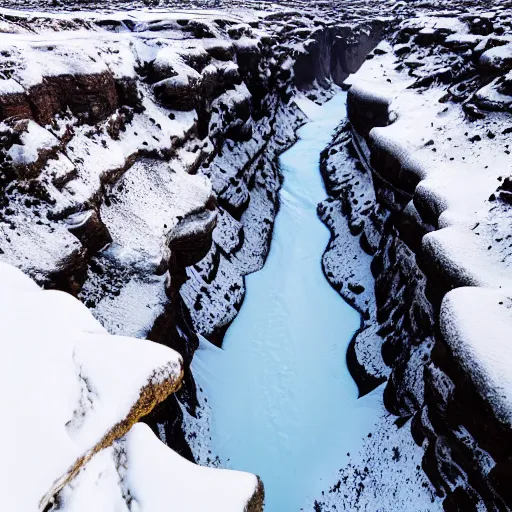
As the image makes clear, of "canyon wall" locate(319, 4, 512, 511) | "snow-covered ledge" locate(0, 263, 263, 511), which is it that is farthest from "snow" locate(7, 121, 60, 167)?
"canyon wall" locate(319, 4, 512, 511)

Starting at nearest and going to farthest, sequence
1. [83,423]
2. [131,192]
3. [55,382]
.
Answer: [83,423], [55,382], [131,192]

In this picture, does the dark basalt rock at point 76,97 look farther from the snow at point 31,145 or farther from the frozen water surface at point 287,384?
the frozen water surface at point 287,384

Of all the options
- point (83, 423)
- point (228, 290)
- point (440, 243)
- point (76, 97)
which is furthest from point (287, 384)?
point (76, 97)

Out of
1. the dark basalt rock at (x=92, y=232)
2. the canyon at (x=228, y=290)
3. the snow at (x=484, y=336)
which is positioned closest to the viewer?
the canyon at (x=228, y=290)

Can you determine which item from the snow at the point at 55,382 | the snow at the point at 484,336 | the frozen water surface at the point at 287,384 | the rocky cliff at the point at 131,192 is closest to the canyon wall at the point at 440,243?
the snow at the point at 484,336

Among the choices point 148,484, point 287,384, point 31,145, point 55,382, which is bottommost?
point 287,384

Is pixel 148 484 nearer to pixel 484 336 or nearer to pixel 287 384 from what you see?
pixel 484 336
